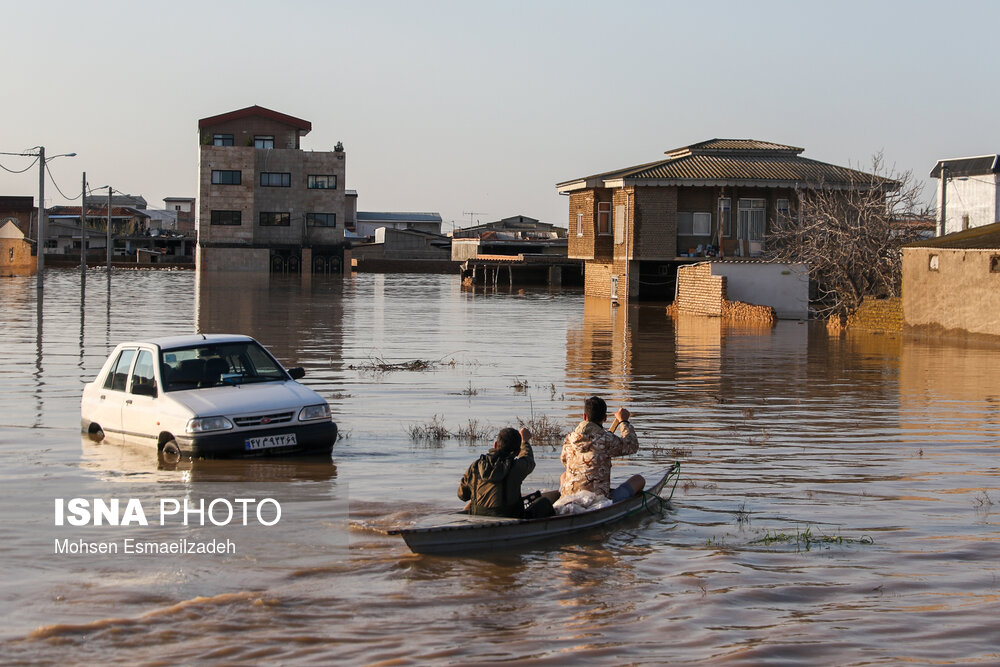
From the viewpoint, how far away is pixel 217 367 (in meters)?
14.4

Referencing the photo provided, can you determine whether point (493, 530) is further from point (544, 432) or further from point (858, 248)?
point (858, 248)

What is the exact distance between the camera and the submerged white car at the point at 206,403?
13016 mm

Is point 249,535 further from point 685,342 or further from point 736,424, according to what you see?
point 685,342

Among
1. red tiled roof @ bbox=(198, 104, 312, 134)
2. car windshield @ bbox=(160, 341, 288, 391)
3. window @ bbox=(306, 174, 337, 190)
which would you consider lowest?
car windshield @ bbox=(160, 341, 288, 391)

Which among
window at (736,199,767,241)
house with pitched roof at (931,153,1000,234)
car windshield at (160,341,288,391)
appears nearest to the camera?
car windshield at (160,341,288,391)

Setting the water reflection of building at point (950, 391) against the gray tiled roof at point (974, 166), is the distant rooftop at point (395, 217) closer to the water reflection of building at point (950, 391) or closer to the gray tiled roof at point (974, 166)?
the gray tiled roof at point (974, 166)

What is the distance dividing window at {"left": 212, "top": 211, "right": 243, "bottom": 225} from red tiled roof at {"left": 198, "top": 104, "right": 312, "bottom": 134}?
725 cm

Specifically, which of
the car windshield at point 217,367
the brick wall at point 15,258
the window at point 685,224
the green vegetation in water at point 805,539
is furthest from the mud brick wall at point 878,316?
A: the brick wall at point 15,258

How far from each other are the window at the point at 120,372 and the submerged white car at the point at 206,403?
0.01m

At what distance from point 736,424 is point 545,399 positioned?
3832 millimetres

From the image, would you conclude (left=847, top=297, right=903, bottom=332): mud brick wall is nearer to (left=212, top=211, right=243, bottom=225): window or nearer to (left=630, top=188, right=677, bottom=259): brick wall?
(left=630, top=188, right=677, bottom=259): brick wall

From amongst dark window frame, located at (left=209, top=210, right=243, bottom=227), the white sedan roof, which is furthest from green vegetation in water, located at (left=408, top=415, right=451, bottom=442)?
dark window frame, located at (left=209, top=210, right=243, bottom=227)

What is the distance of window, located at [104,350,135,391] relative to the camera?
1467 centimetres

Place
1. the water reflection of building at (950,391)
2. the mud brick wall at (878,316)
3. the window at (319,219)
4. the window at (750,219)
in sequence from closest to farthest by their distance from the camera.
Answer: the water reflection of building at (950,391) < the mud brick wall at (878,316) < the window at (750,219) < the window at (319,219)
